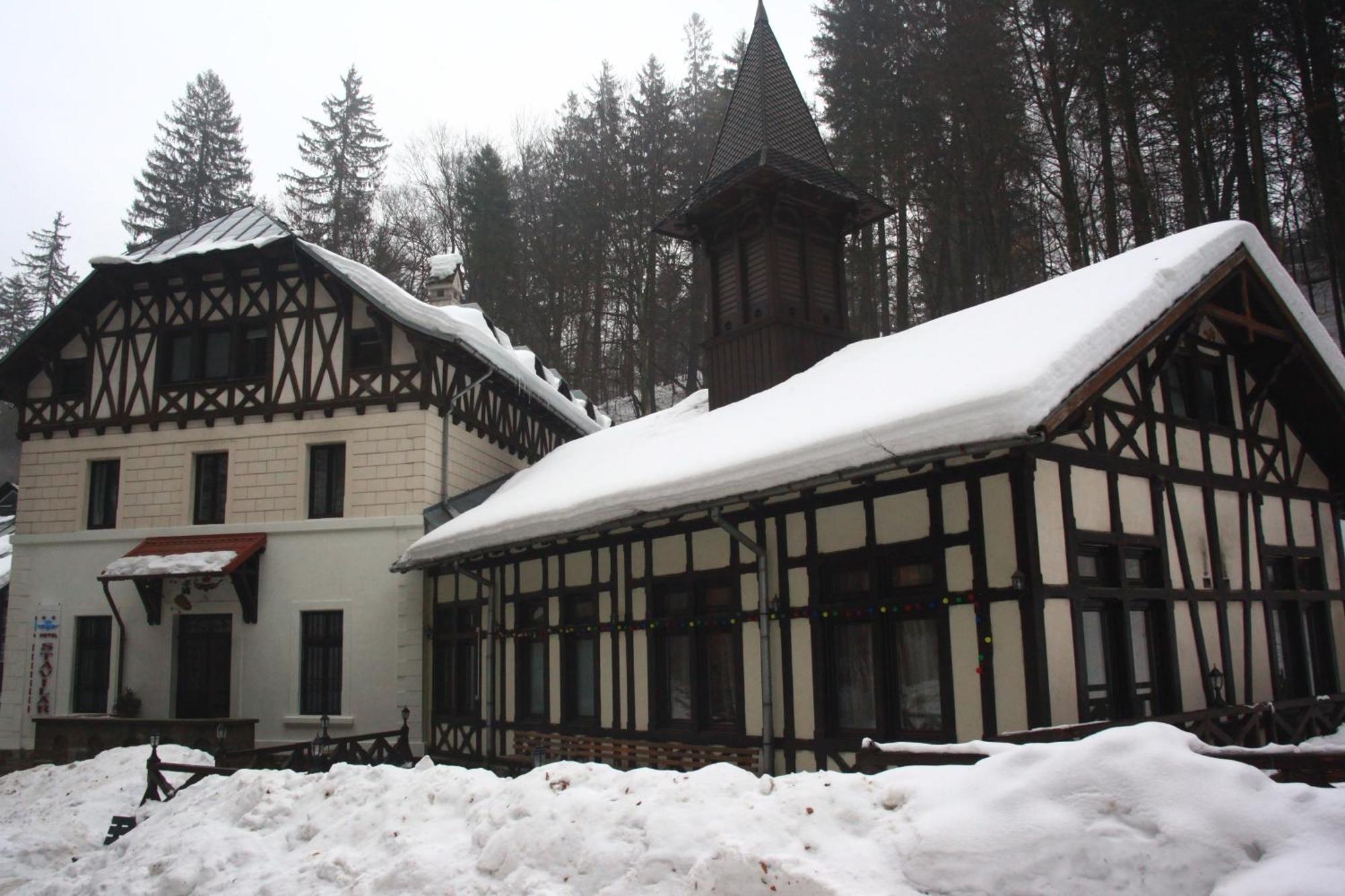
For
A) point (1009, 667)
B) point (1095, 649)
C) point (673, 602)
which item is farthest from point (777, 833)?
point (673, 602)

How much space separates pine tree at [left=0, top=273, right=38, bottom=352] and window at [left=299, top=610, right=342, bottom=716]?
42759 millimetres

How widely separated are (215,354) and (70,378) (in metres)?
3.33

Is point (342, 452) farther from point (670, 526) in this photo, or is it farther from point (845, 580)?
point (845, 580)

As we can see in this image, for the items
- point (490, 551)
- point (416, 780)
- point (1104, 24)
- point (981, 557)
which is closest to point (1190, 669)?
point (981, 557)

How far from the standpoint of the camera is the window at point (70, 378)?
1944 cm

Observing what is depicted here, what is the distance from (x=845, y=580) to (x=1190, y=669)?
141 inches

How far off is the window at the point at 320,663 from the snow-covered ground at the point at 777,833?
27.2 feet

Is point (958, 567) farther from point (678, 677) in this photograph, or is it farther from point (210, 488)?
point (210, 488)

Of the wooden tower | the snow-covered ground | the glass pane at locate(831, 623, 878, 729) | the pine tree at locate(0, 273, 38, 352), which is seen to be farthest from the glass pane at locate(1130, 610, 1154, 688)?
the pine tree at locate(0, 273, 38, 352)

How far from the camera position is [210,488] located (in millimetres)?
18516

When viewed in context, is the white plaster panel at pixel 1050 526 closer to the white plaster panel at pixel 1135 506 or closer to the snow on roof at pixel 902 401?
the snow on roof at pixel 902 401

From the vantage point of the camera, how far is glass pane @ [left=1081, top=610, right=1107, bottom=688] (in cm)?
920

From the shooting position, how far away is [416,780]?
25.5 ft

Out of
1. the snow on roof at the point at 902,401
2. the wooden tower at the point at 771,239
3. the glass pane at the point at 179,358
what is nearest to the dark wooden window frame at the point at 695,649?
the snow on roof at the point at 902,401
